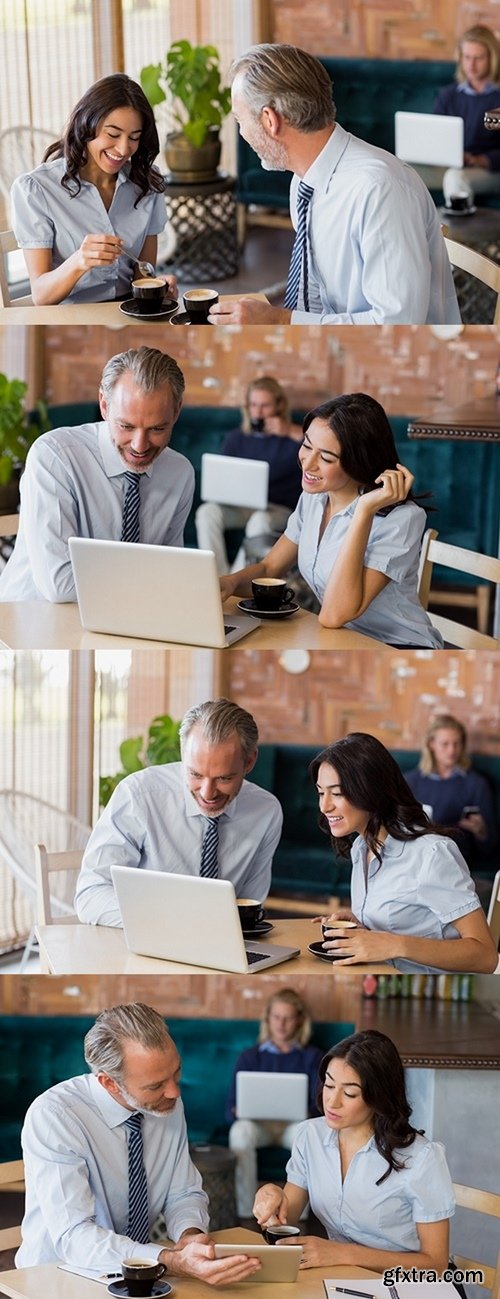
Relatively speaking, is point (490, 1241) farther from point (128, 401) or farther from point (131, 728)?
point (131, 728)

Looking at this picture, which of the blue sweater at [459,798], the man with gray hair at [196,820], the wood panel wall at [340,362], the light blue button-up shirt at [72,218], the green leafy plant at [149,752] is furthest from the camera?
the wood panel wall at [340,362]

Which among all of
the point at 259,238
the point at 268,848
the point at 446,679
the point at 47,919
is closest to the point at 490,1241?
the point at 268,848

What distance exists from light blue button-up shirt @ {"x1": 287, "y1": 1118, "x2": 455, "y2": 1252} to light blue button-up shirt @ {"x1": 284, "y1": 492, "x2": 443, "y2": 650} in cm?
92

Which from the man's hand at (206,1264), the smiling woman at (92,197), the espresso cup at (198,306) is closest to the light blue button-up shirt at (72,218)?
the smiling woman at (92,197)

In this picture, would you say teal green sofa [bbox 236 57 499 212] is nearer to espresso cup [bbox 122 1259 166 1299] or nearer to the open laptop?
the open laptop

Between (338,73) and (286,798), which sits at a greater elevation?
(338,73)

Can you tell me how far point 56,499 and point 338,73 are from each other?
4.55 metres

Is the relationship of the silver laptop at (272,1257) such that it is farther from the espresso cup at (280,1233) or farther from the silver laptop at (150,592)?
the silver laptop at (150,592)

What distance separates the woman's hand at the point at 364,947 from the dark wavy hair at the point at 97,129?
1.55m

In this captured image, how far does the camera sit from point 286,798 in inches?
250

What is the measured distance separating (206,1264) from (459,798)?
3.46 meters

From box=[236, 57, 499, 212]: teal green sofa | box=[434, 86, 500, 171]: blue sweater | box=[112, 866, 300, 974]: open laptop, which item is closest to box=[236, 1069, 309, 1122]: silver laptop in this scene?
box=[112, 866, 300, 974]: open laptop

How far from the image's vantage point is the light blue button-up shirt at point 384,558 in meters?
3.12

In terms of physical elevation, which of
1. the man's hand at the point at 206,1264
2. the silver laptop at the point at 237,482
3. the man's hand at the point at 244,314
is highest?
the man's hand at the point at 244,314
